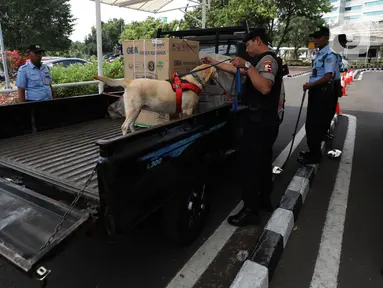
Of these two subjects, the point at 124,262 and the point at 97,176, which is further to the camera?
the point at 124,262

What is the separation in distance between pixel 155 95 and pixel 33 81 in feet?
6.76

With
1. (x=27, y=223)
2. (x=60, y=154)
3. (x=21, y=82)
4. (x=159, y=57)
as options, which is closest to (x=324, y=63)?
(x=159, y=57)

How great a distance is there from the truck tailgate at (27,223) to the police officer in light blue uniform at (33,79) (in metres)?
2.24

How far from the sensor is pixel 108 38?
5647cm

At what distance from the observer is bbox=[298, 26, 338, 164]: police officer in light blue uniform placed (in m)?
4.08

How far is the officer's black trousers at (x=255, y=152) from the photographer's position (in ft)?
8.89

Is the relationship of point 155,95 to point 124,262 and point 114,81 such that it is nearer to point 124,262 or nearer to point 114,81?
point 114,81

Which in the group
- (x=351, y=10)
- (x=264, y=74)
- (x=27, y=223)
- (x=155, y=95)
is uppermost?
(x=351, y=10)

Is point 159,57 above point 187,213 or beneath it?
above

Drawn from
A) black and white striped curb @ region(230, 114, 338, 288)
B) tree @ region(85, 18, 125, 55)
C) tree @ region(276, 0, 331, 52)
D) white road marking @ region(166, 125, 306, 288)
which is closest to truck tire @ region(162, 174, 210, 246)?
white road marking @ region(166, 125, 306, 288)

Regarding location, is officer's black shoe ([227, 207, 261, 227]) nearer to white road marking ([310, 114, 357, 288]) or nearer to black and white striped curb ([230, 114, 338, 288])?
black and white striped curb ([230, 114, 338, 288])

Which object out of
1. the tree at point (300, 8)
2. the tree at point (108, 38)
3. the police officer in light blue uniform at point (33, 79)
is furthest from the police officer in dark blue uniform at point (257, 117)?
the tree at point (108, 38)

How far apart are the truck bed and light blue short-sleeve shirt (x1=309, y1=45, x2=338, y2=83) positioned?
9.73 feet

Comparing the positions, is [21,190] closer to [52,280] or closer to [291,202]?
[52,280]
